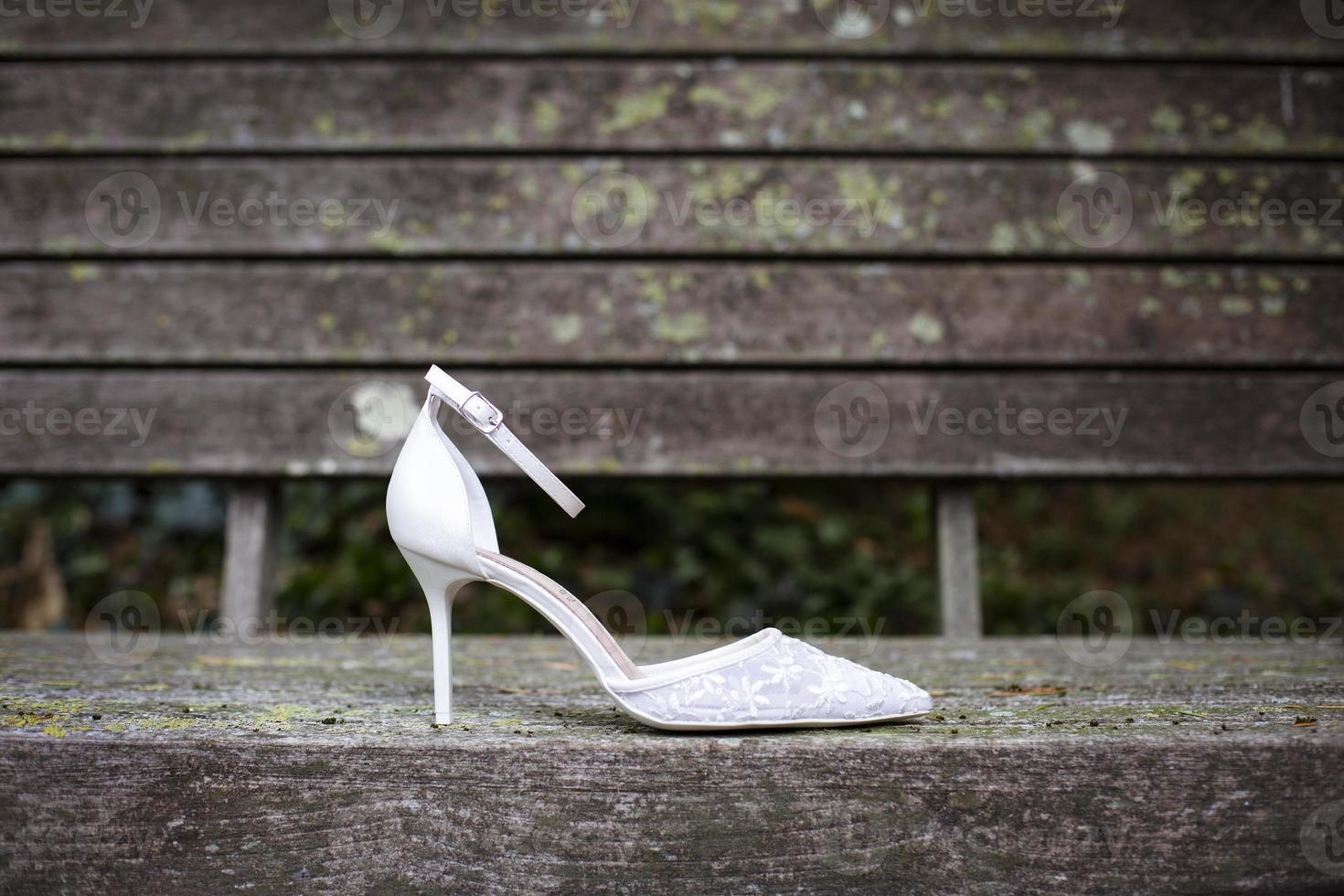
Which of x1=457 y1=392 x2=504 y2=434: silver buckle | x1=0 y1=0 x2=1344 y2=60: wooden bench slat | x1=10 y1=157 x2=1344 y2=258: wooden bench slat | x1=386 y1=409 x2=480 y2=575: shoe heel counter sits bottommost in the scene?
x1=386 y1=409 x2=480 y2=575: shoe heel counter

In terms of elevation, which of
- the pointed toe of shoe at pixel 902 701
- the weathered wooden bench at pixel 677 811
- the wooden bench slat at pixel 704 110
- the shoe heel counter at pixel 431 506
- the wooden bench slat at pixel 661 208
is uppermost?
the wooden bench slat at pixel 704 110

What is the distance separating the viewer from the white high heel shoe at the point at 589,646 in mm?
1068

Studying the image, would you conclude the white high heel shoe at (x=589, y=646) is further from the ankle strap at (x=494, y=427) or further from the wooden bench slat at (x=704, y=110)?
the wooden bench slat at (x=704, y=110)

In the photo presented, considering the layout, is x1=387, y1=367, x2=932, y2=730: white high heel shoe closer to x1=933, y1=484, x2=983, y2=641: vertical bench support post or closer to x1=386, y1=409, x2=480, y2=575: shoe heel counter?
x1=386, y1=409, x2=480, y2=575: shoe heel counter

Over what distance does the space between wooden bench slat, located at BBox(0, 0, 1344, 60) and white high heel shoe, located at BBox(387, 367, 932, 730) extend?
1.42 meters

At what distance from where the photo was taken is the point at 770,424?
2205 millimetres

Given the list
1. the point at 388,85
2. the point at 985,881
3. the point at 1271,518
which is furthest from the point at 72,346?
the point at 1271,518

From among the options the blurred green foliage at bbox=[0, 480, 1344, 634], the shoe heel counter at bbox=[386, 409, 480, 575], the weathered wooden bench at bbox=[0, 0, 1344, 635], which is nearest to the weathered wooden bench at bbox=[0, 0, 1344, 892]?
the weathered wooden bench at bbox=[0, 0, 1344, 635]

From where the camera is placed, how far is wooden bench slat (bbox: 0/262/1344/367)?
2.21 metres

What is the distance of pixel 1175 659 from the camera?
178cm

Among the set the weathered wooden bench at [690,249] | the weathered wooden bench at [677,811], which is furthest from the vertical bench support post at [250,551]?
the weathered wooden bench at [677,811]

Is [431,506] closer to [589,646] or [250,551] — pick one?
[589,646]

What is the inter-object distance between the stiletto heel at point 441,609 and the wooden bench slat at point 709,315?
1059 mm
